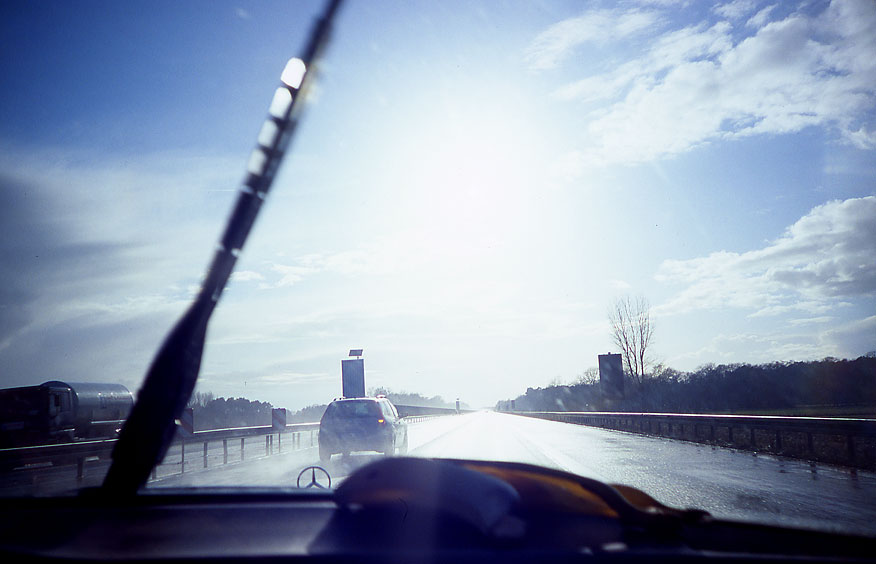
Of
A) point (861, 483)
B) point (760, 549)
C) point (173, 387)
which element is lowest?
point (861, 483)

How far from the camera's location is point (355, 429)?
19734 mm

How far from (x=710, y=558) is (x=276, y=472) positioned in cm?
1562

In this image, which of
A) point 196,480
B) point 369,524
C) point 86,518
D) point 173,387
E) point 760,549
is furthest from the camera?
point 196,480

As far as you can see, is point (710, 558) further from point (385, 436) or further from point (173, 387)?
point (385, 436)

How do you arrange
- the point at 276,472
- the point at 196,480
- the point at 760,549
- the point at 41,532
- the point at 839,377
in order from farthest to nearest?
the point at 839,377 → the point at 276,472 → the point at 196,480 → the point at 41,532 → the point at 760,549

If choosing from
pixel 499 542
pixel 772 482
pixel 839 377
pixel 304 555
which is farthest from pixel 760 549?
pixel 839 377

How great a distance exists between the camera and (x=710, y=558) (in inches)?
84.1

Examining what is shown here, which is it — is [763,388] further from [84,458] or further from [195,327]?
[195,327]

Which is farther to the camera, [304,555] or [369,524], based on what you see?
[369,524]

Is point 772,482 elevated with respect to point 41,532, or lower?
lower

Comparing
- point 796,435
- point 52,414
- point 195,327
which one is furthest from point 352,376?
point 195,327

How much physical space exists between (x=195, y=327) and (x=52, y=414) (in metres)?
28.0

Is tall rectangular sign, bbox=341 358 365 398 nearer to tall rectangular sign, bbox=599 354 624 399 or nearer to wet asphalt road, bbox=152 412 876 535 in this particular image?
tall rectangular sign, bbox=599 354 624 399

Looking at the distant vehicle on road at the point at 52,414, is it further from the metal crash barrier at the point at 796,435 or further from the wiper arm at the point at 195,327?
the wiper arm at the point at 195,327
